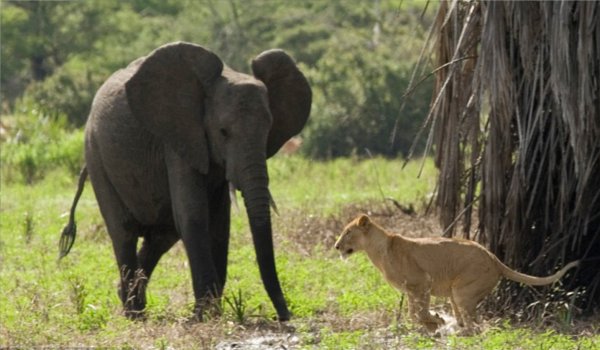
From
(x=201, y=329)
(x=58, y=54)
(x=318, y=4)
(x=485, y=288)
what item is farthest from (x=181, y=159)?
(x=318, y=4)

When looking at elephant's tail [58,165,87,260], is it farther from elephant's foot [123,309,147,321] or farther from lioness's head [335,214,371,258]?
lioness's head [335,214,371,258]

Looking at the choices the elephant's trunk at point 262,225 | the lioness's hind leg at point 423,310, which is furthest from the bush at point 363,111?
the lioness's hind leg at point 423,310

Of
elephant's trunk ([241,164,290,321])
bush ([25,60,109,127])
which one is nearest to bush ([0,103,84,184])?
bush ([25,60,109,127])

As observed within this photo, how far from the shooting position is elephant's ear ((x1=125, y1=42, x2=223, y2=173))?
450 inches

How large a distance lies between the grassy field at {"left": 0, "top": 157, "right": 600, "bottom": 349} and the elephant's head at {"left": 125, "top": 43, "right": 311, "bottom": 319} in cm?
74

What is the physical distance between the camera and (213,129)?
11266 millimetres

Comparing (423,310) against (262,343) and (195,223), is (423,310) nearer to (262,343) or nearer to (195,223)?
(262,343)

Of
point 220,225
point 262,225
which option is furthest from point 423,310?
point 220,225

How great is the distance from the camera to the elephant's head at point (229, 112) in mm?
10836

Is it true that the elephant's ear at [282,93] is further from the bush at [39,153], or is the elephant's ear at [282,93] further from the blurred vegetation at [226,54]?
the blurred vegetation at [226,54]

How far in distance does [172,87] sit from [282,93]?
86 centimetres

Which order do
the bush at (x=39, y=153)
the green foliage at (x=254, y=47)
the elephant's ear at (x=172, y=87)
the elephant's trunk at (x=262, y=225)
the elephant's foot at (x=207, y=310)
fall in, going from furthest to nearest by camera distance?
1. the green foliage at (x=254, y=47)
2. the bush at (x=39, y=153)
3. the elephant's ear at (x=172, y=87)
4. the elephant's trunk at (x=262, y=225)
5. the elephant's foot at (x=207, y=310)

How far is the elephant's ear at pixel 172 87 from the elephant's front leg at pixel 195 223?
10.9 inches

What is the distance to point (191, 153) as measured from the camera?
11297 mm
